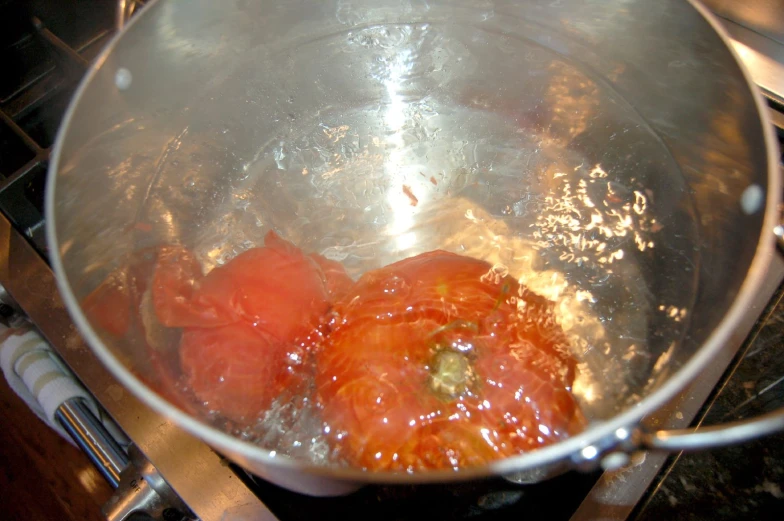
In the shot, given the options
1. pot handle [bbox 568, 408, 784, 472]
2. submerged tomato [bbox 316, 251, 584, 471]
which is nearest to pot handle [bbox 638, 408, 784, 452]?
pot handle [bbox 568, 408, 784, 472]

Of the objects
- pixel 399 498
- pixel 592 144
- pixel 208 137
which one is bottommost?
pixel 399 498

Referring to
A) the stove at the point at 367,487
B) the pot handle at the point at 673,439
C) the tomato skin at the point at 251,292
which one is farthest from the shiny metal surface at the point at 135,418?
the pot handle at the point at 673,439

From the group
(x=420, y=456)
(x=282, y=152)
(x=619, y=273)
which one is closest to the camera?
(x=420, y=456)

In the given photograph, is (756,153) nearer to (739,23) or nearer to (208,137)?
(739,23)

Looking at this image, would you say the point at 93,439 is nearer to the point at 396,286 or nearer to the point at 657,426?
the point at 396,286

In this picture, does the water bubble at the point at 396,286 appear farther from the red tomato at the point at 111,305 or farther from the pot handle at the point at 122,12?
the pot handle at the point at 122,12

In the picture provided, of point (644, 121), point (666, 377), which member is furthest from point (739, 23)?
point (666, 377)

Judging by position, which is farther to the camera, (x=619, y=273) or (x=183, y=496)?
(x=619, y=273)
